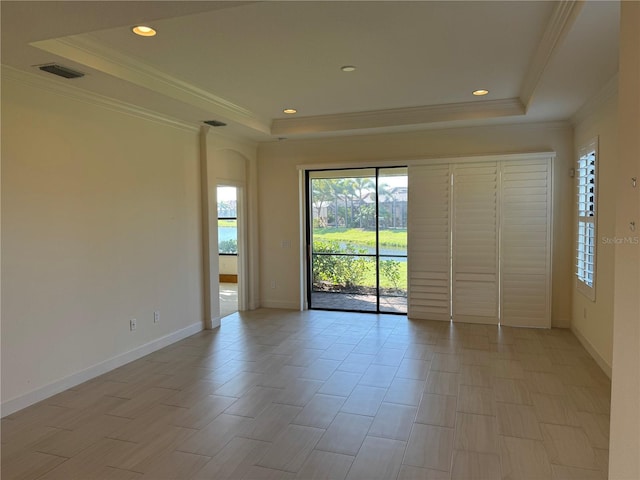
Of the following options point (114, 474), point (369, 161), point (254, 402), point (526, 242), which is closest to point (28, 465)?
point (114, 474)

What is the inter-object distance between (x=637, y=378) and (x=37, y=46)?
3667 mm

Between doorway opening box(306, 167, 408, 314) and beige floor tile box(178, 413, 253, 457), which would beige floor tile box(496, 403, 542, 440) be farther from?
doorway opening box(306, 167, 408, 314)

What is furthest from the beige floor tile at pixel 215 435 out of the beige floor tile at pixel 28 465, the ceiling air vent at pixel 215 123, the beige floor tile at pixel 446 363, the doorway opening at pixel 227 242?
the doorway opening at pixel 227 242

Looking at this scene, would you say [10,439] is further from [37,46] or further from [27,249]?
[37,46]

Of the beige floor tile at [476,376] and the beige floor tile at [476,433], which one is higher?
the beige floor tile at [476,376]

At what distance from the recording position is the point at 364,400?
353 cm

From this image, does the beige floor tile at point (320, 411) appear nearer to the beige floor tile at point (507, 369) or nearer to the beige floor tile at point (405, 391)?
the beige floor tile at point (405, 391)

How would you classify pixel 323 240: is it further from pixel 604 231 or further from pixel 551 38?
pixel 551 38

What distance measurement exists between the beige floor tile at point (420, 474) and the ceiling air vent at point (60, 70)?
12.1ft

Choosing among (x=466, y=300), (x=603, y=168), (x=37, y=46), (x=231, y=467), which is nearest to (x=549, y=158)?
(x=603, y=168)

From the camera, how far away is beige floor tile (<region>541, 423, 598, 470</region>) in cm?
263

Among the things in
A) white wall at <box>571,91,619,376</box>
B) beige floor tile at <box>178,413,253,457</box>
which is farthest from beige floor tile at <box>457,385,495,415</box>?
beige floor tile at <box>178,413,253,457</box>

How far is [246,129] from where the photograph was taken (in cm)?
576

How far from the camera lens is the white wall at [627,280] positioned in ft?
4.54
